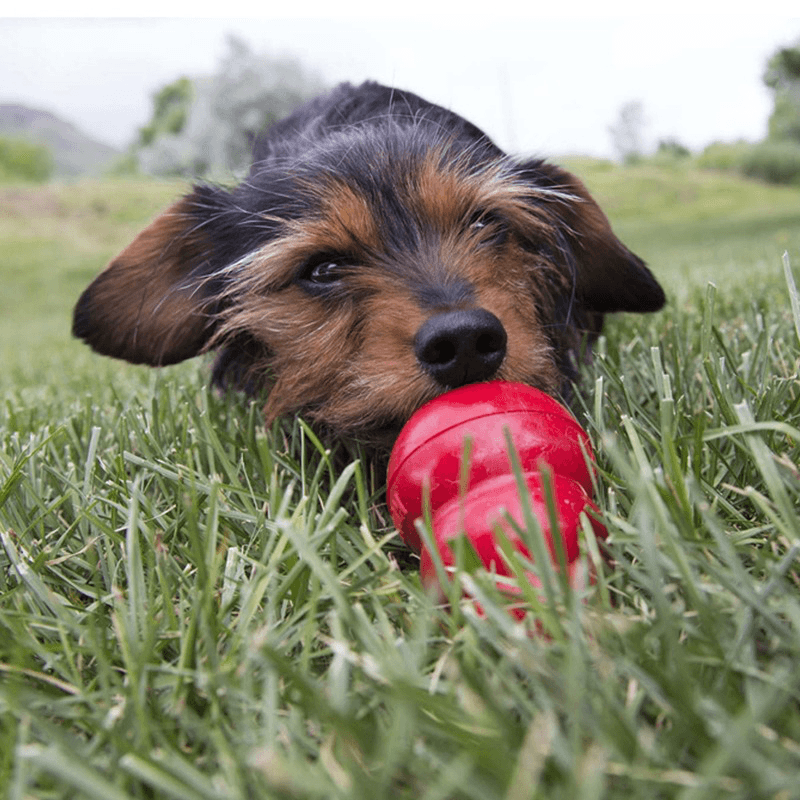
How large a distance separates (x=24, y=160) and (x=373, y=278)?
62.0 metres

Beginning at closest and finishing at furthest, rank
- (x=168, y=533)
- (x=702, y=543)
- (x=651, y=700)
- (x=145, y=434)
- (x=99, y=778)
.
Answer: (x=99, y=778) < (x=651, y=700) < (x=702, y=543) < (x=168, y=533) < (x=145, y=434)

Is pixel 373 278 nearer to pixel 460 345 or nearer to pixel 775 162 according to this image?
pixel 460 345

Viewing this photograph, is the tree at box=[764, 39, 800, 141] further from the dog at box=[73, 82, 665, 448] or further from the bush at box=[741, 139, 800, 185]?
the dog at box=[73, 82, 665, 448]

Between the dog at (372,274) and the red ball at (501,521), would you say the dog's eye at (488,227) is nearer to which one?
the dog at (372,274)

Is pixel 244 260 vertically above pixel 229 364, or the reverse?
pixel 244 260

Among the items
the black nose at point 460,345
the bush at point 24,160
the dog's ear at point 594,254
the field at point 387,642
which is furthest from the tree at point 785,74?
the bush at point 24,160

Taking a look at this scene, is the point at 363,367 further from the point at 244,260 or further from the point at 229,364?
the point at 229,364

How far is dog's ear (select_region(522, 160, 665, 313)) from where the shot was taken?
9.15ft

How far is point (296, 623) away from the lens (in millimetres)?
1392

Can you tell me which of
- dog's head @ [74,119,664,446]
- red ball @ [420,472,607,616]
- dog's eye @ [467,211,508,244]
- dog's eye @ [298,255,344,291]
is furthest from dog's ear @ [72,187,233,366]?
red ball @ [420,472,607,616]

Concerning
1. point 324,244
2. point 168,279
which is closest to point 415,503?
point 324,244

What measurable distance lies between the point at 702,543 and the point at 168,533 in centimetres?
111

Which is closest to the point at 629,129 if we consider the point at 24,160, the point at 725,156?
the point at 725,156

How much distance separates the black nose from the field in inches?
11.4
